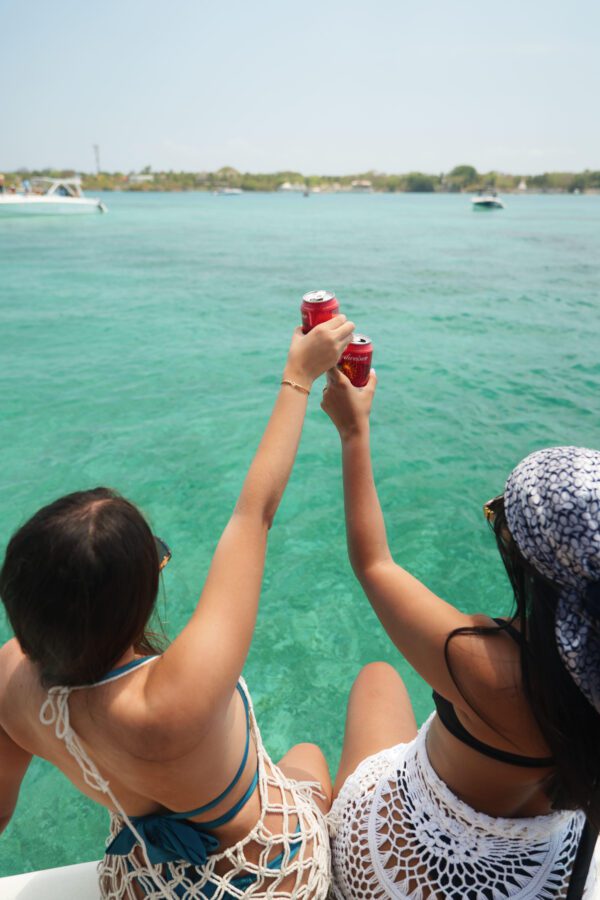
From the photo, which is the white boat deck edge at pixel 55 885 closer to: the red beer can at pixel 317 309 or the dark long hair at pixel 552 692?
the dark long hair at pixel 552 692

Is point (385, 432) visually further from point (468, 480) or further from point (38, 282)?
point (38, 282)

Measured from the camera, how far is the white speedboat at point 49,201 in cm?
3278

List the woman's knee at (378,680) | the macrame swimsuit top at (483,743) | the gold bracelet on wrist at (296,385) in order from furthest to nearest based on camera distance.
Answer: the woman's knee at (378,680) → the gold bracelet on wrist at (296,385) → the macrame swimsuit top at (483,743)

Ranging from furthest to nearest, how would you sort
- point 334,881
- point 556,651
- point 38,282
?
point 38,282, point 334,881, point 556,651

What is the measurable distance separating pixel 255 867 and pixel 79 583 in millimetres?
832

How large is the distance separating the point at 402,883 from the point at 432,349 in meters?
8.56

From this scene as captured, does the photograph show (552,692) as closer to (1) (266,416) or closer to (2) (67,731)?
(2) (67,731)

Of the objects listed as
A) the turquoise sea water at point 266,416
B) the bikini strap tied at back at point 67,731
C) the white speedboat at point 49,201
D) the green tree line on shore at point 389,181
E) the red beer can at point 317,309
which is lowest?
the turquoise sea water at point 266,416

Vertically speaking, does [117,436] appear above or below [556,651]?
below

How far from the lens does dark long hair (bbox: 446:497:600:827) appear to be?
115 cm

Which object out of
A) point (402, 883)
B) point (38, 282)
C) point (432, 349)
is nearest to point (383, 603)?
point (402, 883)

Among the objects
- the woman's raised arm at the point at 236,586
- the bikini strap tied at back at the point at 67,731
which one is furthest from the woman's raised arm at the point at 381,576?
the bikini strap tied at back at the point at 67,731

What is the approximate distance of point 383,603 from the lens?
4.71 ft

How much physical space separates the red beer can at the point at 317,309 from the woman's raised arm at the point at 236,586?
0.19 metres
